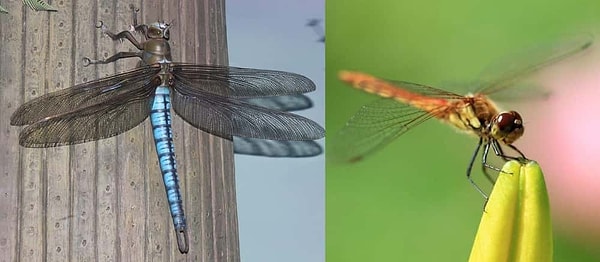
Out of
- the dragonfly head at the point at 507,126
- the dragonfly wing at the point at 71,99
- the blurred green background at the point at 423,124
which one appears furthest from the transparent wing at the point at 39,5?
the dragonfly head at the point at 507,126

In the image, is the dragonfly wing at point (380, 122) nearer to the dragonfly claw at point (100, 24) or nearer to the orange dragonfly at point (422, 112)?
the orange dragonfly at point (422, 112)

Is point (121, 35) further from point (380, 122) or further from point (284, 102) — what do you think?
point (380, 122)

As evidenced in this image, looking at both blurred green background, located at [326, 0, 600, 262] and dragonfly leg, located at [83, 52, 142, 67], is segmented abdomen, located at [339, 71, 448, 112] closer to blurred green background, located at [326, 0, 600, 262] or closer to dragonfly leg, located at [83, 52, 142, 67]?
blurred green background, located at [326, 0, 600, 262]

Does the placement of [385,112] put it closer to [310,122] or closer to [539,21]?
[310,122]

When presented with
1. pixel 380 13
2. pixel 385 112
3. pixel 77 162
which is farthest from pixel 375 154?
pixel 77 162

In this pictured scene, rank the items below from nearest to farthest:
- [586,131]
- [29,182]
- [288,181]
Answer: [29,182] → [586,131] → [288,181]

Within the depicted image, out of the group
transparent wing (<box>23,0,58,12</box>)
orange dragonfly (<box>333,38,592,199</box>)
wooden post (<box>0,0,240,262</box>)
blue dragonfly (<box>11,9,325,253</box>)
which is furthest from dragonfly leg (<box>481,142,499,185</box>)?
transparent wing (<box>23,0,58,12</box>)
